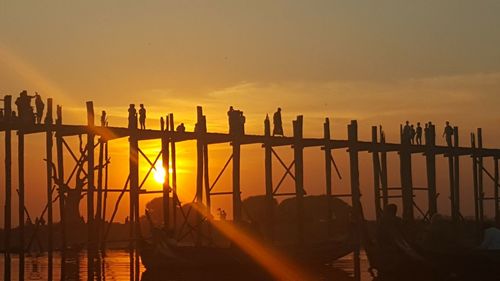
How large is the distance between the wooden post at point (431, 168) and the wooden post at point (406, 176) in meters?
0.90

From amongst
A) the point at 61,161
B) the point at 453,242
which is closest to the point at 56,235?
the point at 61,161

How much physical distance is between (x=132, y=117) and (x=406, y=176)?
34.3ft

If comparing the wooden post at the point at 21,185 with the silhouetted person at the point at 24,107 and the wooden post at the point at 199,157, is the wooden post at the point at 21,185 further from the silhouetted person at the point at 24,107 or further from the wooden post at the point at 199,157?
the wooden post at the point at 199,157

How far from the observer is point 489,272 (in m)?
21.1

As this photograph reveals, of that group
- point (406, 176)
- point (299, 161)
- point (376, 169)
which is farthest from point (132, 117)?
point (406, 176)

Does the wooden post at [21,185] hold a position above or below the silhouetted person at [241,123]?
below

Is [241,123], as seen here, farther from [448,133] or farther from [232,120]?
[448,133]

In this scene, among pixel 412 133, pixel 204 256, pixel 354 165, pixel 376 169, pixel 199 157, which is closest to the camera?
pixel 204 256

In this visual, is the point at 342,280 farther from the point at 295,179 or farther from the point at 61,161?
the point at 61,161

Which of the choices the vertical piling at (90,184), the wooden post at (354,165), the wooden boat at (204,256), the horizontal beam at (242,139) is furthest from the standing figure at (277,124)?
the vertical piling at (90,184)

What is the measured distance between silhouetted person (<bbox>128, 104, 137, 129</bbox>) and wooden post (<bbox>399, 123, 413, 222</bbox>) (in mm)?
10077

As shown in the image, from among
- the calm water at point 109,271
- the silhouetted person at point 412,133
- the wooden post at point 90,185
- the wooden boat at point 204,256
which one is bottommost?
the calm water at point 109,271

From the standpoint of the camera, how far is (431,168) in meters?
33.6

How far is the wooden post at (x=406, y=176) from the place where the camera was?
32562 mm
